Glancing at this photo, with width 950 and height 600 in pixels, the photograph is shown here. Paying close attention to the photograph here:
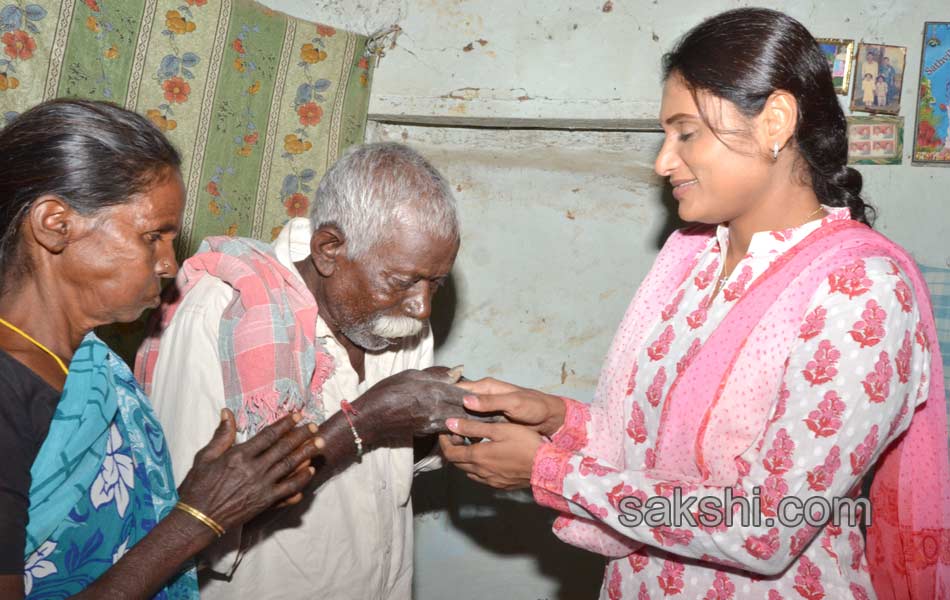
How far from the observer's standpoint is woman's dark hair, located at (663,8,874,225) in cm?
188

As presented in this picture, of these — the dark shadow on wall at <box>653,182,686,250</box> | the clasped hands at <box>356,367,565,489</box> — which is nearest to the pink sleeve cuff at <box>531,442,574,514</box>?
the clasped hands at <box>356,367,565,489</box>

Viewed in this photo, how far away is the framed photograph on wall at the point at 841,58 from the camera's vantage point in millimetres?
3262

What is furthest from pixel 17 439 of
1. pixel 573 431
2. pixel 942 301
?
pixel 942 301

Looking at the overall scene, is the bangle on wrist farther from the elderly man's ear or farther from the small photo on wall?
the small photo on wall

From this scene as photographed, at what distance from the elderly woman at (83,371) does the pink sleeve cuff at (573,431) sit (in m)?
0.81

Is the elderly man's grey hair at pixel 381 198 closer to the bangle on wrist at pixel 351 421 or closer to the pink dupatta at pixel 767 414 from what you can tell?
the bangle on wrist at pixel 351 421

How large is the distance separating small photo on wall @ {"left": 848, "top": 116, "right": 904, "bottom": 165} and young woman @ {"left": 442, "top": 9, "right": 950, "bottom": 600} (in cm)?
142

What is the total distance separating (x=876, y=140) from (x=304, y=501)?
2.61 meters

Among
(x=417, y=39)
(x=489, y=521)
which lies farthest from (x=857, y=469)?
(x=417, y=39)

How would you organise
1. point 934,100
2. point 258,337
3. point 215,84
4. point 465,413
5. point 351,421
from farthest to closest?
1. point 934,100
2. point 215,84
3. point 465,413
4. point 351,421
5. point 258,337

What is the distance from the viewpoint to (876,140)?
10.8ft

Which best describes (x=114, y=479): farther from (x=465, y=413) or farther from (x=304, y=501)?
(x=465, y=413)

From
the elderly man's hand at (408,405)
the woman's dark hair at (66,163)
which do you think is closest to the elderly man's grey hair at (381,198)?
the elderly man's hand at (408,405)

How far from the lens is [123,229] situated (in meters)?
1.69
